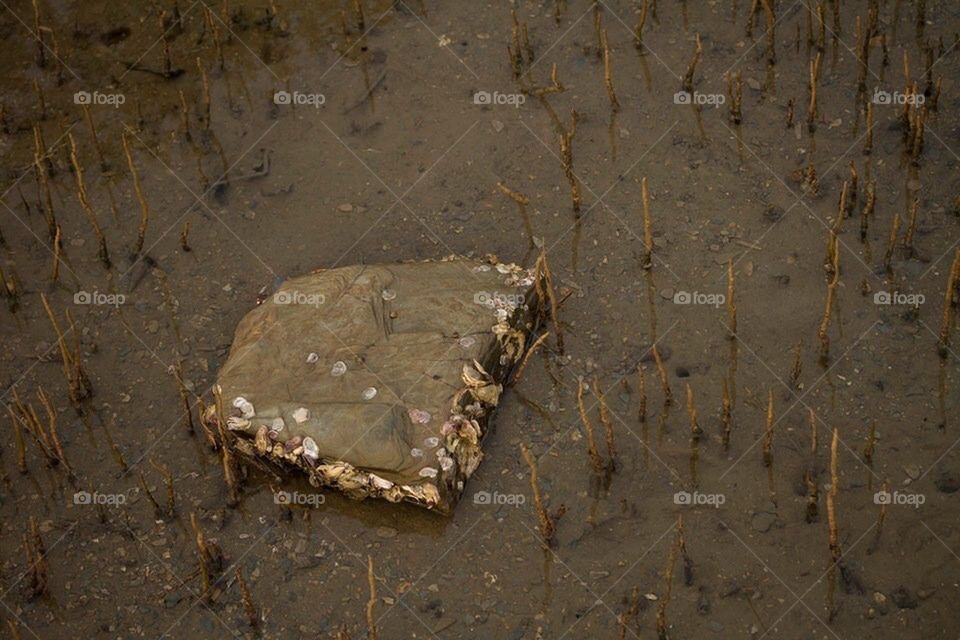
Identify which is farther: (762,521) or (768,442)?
(768,442)

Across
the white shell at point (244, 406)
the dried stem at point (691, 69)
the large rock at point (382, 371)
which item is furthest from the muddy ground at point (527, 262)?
the white shell at point (244, 406)

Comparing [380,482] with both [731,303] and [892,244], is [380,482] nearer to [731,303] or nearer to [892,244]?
[731,303]

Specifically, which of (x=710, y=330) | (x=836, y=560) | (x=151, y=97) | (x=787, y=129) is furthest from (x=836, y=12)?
(x=151, y=97)

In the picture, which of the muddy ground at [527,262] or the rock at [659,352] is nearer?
the muddy ground at [527,262]

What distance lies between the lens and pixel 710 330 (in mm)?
6500
